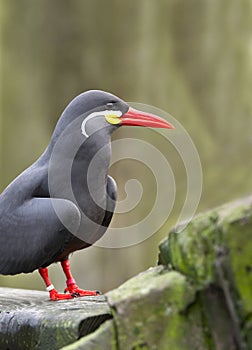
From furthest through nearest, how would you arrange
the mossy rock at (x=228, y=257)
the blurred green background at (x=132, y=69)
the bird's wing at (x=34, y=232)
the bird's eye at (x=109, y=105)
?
1. the blurred green background at (x=132, y=69)
2. the bird's eye at (x=109, y=105)
3. the bird's wing at (x=34, y=232)
4. the mossy rock at (x=228, y=257)

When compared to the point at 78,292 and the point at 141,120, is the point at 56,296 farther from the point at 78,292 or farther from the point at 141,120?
the point at 141,120

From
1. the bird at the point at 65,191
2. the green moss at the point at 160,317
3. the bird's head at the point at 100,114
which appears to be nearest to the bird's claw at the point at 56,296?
the bird at the point at 65,191

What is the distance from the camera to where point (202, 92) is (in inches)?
239

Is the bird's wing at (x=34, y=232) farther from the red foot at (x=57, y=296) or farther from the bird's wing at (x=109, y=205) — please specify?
the bird's wing at (x=109, y=205)

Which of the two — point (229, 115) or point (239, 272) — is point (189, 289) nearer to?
point (239, 272)

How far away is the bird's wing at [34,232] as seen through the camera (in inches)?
100

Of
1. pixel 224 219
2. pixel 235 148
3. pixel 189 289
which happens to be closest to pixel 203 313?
pixel 189 289

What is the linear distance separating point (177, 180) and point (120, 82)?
0.97m

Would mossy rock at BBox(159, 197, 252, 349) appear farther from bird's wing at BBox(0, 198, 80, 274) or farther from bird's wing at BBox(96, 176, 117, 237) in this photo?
bird's wing at BBox(96, 176, 117, 237)

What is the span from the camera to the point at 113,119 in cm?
267

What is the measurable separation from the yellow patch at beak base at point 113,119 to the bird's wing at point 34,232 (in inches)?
11.7

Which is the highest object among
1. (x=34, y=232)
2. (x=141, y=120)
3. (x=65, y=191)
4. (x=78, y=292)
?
(x=141, y=120)

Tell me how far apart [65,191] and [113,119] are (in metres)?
0.27

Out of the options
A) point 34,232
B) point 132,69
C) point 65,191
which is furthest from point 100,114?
point 132,69
